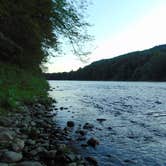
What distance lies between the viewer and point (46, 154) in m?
7.42

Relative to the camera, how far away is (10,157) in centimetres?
640

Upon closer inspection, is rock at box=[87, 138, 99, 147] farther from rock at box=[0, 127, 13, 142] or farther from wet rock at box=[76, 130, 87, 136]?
rock at box=[0, 127, 13, 142]

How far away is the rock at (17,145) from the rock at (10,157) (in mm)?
433

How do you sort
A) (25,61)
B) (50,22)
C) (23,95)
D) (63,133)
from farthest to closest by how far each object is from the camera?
(25,61) < (23,95) < (50,22) < (63,133)

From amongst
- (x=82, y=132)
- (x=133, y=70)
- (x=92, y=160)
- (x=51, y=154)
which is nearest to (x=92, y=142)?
(x=82, y=132)

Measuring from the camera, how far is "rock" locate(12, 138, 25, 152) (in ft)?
23.3

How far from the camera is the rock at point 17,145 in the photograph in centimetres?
711

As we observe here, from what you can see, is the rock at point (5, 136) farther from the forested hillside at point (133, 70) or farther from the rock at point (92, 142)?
the forested hillside at point (133, 70)

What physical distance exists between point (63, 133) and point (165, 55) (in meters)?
111

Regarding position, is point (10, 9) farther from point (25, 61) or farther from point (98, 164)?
point (25, 61)

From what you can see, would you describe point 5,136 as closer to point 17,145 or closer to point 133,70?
point 17,145

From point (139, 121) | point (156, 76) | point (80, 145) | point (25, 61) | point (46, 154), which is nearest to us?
point (46, 154)

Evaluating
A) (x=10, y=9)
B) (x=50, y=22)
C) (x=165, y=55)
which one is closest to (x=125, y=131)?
(x=50, y=22)

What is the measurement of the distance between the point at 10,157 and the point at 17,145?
906mm
